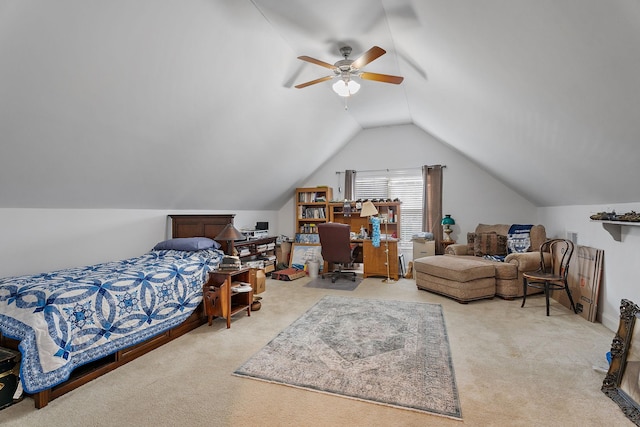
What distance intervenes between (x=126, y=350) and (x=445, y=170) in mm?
5569

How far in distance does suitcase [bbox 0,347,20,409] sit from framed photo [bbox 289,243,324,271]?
424cm

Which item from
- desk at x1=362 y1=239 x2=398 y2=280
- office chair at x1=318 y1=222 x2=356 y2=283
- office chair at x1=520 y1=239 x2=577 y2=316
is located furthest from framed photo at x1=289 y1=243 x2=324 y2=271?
office chair at x1=520 y1=239 x2=577 y2=316

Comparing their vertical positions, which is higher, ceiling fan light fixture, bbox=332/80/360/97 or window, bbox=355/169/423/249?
ceiling fan light fixture, bbox=332/80/360/97

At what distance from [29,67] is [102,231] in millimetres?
1951

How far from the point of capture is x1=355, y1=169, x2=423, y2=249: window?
237 inches

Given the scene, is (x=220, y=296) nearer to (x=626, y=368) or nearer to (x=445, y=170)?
(x=626, y=368)

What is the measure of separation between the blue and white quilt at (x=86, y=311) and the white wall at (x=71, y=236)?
0.96ft

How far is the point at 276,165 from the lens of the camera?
16.8 feet

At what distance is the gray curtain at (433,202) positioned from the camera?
576 centimetres

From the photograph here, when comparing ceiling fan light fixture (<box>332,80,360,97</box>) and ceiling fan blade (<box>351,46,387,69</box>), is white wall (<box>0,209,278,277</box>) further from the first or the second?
ceiling fan blade (<box>351,46,387,69</box>)

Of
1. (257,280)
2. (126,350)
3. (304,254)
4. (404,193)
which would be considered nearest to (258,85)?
(257,280)

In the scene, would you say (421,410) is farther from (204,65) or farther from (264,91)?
(264,91)

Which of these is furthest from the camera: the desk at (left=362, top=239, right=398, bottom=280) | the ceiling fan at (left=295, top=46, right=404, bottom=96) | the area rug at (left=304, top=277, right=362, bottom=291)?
the desk at (left=362, top=239, right=398, bottom=280)

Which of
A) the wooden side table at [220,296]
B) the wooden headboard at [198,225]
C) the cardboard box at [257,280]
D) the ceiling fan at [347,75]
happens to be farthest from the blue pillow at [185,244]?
the ceiling fan at [347,75]
